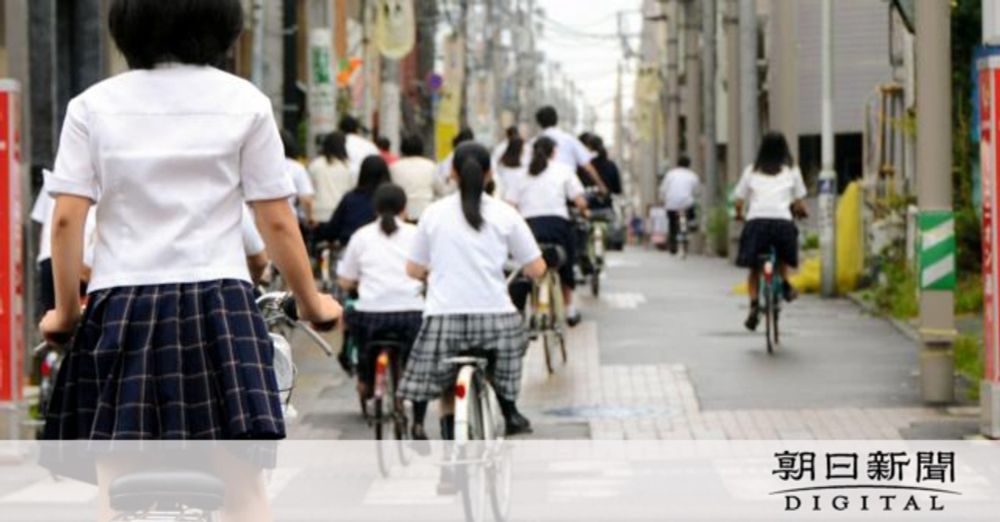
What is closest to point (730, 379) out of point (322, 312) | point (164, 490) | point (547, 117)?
point (547, 117)

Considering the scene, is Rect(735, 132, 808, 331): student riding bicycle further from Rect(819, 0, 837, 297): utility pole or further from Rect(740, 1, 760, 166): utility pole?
Rect(740, 1, 760, 166): utility pole

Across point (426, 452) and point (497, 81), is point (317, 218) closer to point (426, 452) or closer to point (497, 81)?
point (426, 452)

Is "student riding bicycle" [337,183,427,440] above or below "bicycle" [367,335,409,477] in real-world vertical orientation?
above

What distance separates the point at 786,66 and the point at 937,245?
16.8 meters

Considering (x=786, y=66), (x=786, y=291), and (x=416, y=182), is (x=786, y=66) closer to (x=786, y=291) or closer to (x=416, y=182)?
(x=416, y=182)

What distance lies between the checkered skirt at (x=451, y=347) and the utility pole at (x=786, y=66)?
65.3 ft

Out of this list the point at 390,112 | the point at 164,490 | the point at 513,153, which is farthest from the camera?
the point at 390,112

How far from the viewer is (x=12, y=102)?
40.6 ft

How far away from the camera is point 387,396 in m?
13.2

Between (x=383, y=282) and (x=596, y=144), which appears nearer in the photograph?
(x=383, y=282)

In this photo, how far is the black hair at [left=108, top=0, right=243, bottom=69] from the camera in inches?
220

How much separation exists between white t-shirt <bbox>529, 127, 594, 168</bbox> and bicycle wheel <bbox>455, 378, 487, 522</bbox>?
12.2m

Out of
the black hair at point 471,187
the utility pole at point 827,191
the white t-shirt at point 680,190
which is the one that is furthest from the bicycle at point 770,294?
the white t-shirt at point 680,190

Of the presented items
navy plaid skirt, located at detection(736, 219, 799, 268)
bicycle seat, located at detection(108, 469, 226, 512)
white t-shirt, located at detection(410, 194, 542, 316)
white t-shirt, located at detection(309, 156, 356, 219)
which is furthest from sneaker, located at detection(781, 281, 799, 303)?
bicycle seat, located at detection(108, 469, 226, 512)
